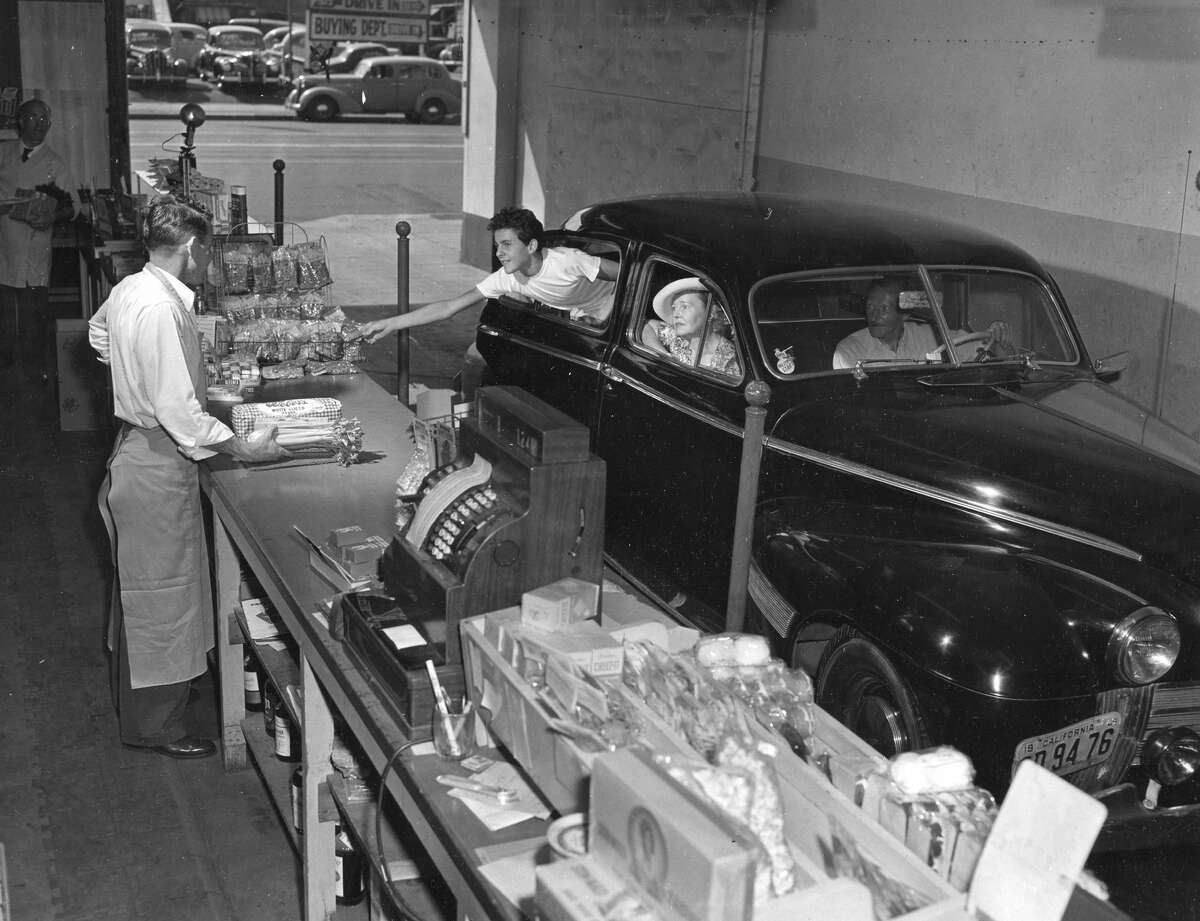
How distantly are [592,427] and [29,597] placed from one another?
112 inches

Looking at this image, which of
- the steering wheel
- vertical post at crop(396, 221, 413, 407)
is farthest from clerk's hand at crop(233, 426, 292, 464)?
vertical post at crop(396, 221, 413, 407)

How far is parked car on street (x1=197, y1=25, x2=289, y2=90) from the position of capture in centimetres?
3375

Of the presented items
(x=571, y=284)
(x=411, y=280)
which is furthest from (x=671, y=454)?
(x=411, y=280)

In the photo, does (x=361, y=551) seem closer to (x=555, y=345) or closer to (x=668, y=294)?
(x=668, y=294)

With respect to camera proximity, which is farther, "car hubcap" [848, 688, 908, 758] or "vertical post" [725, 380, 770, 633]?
"car hubcap" [848, 688, 908, 758]

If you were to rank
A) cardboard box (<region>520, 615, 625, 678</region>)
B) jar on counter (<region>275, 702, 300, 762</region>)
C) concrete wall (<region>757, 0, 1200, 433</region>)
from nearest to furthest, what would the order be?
cardboard box (<region>520, 615, 625, 678</region>)
jar on counter (<region>275, 702, 300, 762</region>)
concrete wall (<region>757, 0, 1200, 433</region>)

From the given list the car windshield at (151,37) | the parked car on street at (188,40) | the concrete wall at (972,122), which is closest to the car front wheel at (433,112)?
the parked car on street at (188,40)

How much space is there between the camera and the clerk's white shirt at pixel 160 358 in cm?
425

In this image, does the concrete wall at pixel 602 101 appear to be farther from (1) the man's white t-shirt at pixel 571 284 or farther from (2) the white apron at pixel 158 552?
(2) the white apron at pixel 158 552

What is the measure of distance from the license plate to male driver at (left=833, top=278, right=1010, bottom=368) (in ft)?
5.50

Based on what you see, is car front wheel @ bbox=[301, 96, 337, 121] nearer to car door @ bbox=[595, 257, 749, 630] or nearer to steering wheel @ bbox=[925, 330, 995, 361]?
car door @ bbox=[595, 257, 749, 630]

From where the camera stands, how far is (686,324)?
534 centimetres

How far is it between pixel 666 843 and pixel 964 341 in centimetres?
372

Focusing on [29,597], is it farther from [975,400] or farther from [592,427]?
[975,400]
